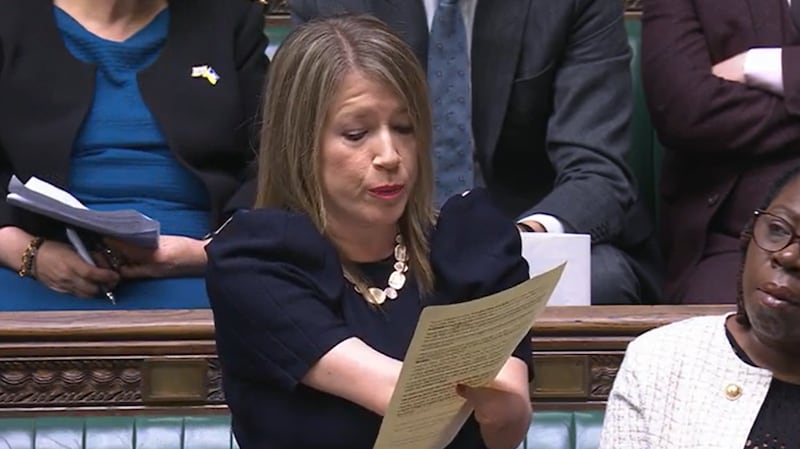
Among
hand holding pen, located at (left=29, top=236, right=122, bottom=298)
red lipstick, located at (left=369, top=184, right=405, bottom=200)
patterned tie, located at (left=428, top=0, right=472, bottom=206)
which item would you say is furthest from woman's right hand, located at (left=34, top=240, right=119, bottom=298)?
red lipstick, located at (left=369, top=184, right=405, bottom=200)

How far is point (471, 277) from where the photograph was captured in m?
1.74

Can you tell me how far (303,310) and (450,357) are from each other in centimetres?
23

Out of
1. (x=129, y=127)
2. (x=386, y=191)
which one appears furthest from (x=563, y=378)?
(x=129, y=127)

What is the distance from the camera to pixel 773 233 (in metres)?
1.84

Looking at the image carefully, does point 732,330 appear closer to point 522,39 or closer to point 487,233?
point 487,233

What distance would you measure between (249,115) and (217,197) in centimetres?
17

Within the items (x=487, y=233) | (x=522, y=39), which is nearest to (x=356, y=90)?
(x=487, y=233)

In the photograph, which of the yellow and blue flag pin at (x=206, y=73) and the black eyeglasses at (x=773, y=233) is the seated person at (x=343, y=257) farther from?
the yellow and blue flag pin at (x=206, y=73)

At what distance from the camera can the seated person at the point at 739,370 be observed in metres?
1.81

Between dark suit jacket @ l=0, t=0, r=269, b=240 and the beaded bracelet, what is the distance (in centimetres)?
3

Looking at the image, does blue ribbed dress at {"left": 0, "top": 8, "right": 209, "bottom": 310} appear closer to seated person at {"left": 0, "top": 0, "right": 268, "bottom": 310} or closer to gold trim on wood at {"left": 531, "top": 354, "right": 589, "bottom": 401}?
seated person at {"left": 0, "top": 0, "right": 268, "bottom": 310}

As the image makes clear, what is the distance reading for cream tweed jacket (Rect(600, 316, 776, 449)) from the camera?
5.96ft

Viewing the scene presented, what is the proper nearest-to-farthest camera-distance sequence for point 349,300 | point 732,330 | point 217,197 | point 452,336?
point 452,336
point 349,300
point 732,330
point 217,197

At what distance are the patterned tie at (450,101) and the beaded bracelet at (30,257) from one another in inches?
26.2
